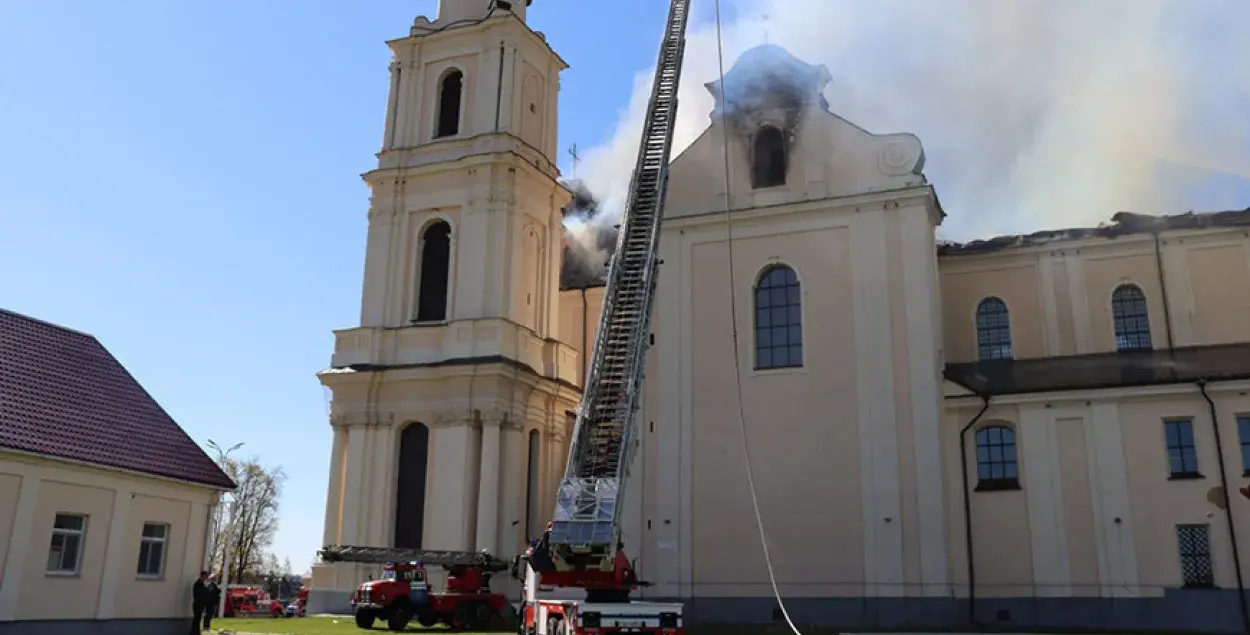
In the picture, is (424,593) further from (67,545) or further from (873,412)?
(873,412)

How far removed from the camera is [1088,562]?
21.1 meters

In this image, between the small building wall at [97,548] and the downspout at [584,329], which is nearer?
the small building wall at [97,548]

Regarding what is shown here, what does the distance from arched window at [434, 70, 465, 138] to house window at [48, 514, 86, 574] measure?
56.5ft

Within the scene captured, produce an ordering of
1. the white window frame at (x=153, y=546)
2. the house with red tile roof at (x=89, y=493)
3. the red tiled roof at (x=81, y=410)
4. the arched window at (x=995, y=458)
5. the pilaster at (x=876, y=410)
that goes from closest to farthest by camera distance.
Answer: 1. the house with red tile roof at (x=89, y=493)
2. the red tiled roof at (x=81, y=410)
3. the pilaster at (x=876, y=410)
4. the white window frame at (x=153, y=546)
5. the arched window at (x=995, y=458)

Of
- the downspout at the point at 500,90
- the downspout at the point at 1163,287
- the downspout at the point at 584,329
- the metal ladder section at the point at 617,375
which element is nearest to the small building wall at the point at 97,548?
the metal ladder section at the point at 617,375

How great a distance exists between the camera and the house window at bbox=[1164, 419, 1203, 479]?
21031mm

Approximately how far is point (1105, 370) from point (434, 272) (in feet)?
61.6

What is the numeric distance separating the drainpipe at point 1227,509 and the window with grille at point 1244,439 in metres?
0.37

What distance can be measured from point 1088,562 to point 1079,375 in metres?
4.14

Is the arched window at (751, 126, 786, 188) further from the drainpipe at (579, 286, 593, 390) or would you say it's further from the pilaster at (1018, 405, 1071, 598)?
the drainpipe at (579, 286, 593, 390)

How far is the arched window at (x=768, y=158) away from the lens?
24422 millimetres

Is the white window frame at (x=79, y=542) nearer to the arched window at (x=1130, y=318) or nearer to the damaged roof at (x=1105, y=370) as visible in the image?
the damaged roof at (x=1105, y=370)

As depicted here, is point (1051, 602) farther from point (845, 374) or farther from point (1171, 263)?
point (1171, 263)

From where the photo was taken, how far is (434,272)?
105 feet
